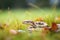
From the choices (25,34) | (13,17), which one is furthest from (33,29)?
(13,17)

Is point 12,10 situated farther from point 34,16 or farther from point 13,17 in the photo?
point 34,16

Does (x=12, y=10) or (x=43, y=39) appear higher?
(x=12, y=10)

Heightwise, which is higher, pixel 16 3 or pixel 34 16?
pixel 16 3

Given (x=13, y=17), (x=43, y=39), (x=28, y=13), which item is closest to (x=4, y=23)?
(x=13, y=17)

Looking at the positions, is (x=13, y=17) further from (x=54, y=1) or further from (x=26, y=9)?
(x=54, y=1)

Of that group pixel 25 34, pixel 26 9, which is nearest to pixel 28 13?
pixel 26 9

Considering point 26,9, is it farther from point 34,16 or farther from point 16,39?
point 16,39

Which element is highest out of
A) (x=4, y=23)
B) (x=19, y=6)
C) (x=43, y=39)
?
(x=19, y=6)
